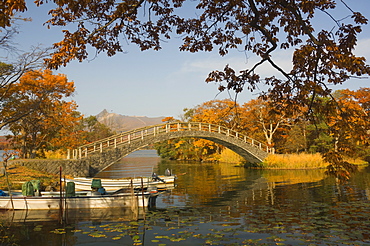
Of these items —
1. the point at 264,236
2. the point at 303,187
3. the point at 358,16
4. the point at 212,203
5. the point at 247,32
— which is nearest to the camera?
the point at 358,16

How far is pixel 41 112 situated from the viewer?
76.5ft

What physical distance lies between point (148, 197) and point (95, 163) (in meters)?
9.81

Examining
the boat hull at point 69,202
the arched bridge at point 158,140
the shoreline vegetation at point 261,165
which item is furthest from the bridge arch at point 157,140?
the boat hull at point 69,202

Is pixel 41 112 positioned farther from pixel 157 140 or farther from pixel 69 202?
pixel 69 202

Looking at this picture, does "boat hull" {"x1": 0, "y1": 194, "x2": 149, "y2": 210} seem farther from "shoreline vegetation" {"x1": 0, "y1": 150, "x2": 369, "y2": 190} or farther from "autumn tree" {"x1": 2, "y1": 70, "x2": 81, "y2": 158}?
"autumn tree" {"x1": 2, "y1": 70, "x2": 81, "y2": 158}

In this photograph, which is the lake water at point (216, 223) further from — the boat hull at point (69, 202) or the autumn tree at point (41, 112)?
the autumn tree at point (41, 112)

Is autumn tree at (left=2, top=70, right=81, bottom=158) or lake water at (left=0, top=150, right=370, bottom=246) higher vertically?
autumn tree at (left=2, top=70, right=81, bottom=158)

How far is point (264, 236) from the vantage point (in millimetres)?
8359

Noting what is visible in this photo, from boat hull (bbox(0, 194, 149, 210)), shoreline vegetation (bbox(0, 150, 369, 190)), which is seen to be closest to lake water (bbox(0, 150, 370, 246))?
boat hull (bbox(0, 194, 149, 210))

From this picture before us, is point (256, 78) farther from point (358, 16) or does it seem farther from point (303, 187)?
point (303, 187)

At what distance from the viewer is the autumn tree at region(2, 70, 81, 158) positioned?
21594 mm

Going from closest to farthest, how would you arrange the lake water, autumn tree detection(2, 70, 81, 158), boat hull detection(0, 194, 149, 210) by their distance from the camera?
the lake water < boat hull detection(0, 194, 149, 210) < autumn tree detection(2, 70, 81, 158)

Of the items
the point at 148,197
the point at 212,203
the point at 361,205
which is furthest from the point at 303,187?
the point at 148,197

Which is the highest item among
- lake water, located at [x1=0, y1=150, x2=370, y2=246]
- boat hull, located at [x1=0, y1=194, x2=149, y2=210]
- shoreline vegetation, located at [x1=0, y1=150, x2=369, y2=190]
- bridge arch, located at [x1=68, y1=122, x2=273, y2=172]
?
bridge arch, located at [x1=68, y1=122, x2=273, y2=172]
